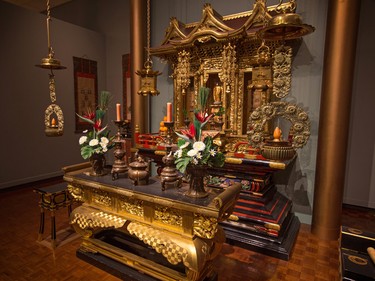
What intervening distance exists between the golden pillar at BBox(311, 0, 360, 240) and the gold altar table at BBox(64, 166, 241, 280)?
156 cm

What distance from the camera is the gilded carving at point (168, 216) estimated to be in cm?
189

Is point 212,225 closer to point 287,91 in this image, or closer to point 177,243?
point 177,243

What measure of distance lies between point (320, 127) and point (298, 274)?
169 centimetres

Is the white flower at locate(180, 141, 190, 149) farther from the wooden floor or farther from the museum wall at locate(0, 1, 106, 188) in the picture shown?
the museum wall at locate(0, 1, 106, 188)

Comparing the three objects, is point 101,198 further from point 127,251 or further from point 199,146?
point 199,146

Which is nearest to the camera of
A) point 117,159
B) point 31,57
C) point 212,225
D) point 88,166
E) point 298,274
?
point 212,225

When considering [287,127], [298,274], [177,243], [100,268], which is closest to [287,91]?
[287,127]

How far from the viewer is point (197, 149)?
1792 millimetres

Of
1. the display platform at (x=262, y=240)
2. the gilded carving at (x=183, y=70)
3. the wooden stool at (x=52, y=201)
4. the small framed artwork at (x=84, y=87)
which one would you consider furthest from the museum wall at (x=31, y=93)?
the display platform at (x=262, y=240)

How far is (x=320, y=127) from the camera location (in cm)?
299

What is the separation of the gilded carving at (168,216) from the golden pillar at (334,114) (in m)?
2.03

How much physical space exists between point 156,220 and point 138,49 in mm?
3490

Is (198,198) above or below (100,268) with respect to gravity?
above

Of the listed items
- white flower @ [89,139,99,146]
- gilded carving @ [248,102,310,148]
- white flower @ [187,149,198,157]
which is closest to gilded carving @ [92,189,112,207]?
white flower @ [89,139,99,146]
